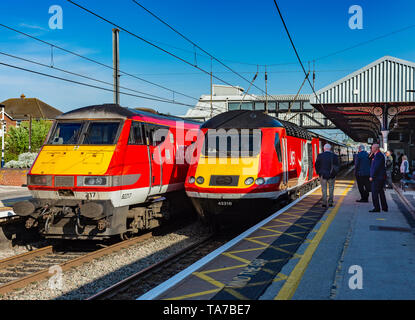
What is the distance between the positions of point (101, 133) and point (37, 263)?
3260 millimetres

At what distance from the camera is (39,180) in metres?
9.16

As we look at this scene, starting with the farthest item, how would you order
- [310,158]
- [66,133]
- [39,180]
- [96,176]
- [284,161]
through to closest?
[310,158] → [284,161] → [66,133] → [39,180] → [96,176]

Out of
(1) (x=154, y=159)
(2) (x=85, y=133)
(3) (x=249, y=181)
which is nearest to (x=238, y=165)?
(3) (x=249, y=181)

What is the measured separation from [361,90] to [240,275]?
66.1 feet

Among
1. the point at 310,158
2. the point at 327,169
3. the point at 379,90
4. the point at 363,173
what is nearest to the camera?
the point at 327,169

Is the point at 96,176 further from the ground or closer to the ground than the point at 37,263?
further from the ground

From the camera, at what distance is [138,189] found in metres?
9.77

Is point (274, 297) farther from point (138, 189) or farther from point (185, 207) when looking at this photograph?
point (185, 207)

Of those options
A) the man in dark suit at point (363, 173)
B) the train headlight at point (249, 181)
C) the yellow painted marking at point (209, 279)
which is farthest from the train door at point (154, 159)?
the man in dark suit at point (363, 173)

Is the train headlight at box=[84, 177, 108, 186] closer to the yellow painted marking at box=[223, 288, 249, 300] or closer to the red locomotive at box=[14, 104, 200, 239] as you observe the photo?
the red locomotive at box=[14, 104, 200, 239]

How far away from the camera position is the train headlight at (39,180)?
9055 millimetres

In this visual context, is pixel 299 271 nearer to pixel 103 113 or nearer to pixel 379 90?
pixel 103 113

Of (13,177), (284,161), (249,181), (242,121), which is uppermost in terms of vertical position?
(242,121)
